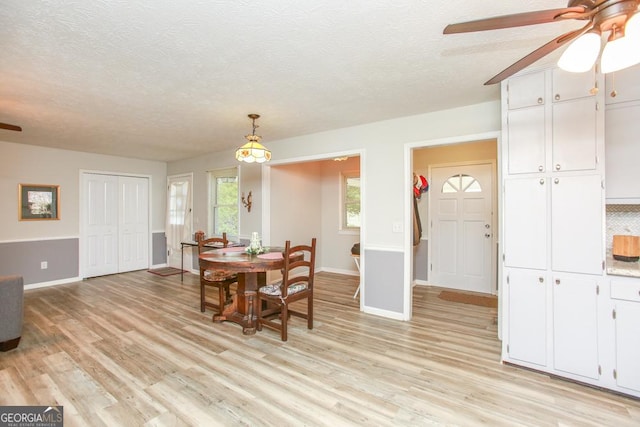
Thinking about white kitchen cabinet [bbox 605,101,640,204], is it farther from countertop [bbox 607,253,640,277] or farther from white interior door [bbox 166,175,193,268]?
white interior door [bbox 166,175,193,268]

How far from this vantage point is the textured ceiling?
1712 mm

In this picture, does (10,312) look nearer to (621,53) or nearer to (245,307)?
(245,307)

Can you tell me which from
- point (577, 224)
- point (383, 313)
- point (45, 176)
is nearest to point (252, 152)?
point (383, 313)

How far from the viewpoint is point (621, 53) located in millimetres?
1246

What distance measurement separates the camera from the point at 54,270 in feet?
17.4

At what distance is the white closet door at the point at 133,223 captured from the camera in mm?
6207

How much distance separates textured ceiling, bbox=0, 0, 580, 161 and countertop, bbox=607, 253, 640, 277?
67.1 inches

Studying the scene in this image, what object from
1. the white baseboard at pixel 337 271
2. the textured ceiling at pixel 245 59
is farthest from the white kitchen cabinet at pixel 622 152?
the white baseboard at pixel 337 271

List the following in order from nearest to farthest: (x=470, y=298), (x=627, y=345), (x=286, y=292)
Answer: (x=627, y=345), (x=286, y=292), (x=470, y=298)

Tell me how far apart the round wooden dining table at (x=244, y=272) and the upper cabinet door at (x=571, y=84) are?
9.27 feet

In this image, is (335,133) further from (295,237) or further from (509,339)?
(509,339)

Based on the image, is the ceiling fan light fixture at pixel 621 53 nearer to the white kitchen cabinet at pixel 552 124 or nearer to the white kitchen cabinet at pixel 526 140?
the white kitchen cabinet at pixel 552 124

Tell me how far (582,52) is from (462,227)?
397 centimetres

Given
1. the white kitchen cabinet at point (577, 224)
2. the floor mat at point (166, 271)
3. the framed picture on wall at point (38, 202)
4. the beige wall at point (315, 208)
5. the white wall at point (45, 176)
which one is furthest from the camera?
the floor mat at point (166, 271)
